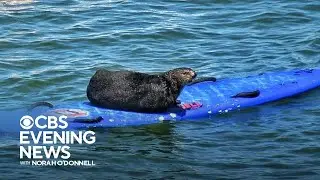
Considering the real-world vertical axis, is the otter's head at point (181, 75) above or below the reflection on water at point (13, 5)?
below

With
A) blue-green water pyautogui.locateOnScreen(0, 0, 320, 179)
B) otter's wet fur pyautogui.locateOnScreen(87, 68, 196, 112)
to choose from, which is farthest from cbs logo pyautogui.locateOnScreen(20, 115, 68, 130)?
otter's wet fur pyautogui.locateOnScreen(87, 68, 196, 112)

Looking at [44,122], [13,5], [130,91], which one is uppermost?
[13,5]

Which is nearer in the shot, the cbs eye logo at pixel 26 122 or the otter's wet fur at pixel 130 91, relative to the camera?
the cbs eye logo at pixel 26 122

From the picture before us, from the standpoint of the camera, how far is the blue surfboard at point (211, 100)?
29.0 feet

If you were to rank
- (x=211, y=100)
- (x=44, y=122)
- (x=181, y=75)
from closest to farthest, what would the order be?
(x=44, y=122)
(x=181, y=75)
(x=211, y=100)

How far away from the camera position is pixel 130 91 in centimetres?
891

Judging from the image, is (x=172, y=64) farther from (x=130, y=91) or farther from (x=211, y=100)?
(x=130, y=91)

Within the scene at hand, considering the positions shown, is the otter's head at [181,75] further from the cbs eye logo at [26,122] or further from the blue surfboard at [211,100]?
the cbs eye logo at [26,122]

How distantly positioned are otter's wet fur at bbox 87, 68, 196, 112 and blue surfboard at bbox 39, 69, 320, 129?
0.26ft

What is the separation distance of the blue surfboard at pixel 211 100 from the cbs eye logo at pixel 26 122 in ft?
0.70

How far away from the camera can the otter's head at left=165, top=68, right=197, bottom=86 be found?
30.1ft

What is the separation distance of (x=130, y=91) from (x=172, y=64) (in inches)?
114

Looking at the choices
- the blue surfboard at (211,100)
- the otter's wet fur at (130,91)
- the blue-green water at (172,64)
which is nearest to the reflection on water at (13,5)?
the blue-green water at (172,64)

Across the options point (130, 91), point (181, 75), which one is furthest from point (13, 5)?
point (130, 91)
